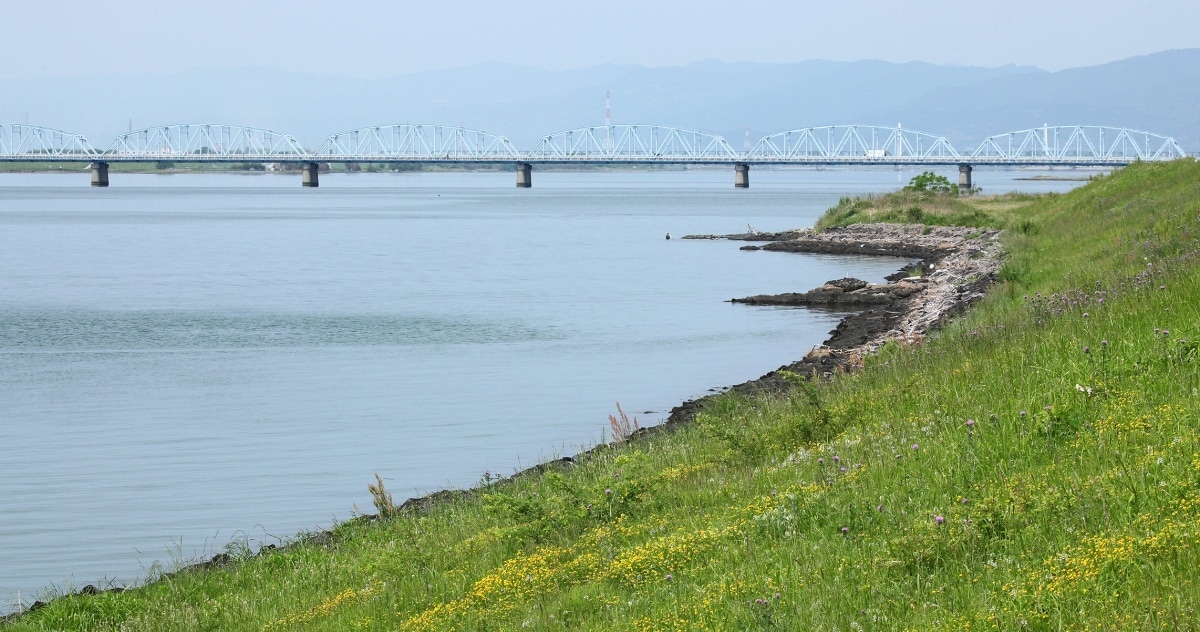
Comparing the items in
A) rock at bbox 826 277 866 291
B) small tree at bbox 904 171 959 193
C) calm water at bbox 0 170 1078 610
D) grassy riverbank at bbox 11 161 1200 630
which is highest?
small tree at bbox 904 171 959 193

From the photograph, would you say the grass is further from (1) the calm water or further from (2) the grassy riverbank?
(2) the grassy riverbank

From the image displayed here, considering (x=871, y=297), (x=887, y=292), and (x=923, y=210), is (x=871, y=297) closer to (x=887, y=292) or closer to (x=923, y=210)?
(x=887, y=292)

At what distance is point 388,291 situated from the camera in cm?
5616

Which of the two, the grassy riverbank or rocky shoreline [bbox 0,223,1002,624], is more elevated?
the grassy riverbank

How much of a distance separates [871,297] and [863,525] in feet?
113

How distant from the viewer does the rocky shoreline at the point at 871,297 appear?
1899cm

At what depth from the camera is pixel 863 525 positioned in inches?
337

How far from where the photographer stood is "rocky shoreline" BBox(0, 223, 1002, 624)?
19.0m

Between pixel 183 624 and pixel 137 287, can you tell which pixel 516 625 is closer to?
pixel 183 624

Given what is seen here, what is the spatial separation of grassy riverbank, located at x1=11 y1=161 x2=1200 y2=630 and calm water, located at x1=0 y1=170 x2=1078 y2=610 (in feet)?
13.4

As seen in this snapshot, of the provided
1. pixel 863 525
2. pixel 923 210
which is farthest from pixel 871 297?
pixel 923 210

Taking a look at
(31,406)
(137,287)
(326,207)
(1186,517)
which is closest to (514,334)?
(31,406)

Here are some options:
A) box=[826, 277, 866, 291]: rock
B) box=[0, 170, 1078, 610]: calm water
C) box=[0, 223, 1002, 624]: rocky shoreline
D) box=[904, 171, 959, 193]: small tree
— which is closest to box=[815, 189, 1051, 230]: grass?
box=[904, 171, 959, 193]: small tree

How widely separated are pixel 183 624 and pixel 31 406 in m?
17.7
